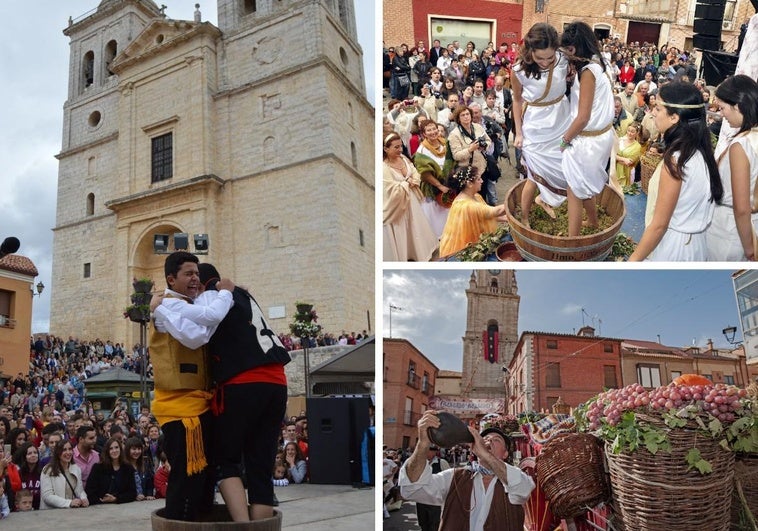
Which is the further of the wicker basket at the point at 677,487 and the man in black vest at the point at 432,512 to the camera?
the man in black vest at the point at 432,512

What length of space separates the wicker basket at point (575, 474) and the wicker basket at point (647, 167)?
6.51 ft

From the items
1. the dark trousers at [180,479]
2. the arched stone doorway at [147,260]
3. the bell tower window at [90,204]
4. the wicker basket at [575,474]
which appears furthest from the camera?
the bell tower window at [90,204]

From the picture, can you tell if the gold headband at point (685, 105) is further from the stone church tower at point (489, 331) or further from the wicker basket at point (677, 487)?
the wicker basket at point (677, 487)

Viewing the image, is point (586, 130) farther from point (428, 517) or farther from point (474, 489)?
point (428, 517)

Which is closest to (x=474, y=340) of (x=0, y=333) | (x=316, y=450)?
(x=316, y=450)

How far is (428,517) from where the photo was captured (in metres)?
3.56

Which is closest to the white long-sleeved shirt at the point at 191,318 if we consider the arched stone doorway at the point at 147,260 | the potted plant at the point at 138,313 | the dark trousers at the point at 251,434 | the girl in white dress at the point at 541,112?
the dark trousers at the point at 251,434

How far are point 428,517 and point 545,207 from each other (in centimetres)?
194

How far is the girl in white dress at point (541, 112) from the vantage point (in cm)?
420

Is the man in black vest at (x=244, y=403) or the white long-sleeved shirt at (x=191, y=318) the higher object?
the white long-sleeved shirt at (x=191, y=318)

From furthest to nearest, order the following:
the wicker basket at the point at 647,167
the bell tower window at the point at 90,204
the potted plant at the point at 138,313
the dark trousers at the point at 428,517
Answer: the bell tower window at the point at 90,204
the potted plant at the point at 138,313
the wicker basket at the point at 647,167
the dark trousers at the point at 428,517

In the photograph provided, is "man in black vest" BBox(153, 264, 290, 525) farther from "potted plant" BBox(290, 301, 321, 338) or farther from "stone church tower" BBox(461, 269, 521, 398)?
"potted plant" BBox(290, 301, 321, 338)

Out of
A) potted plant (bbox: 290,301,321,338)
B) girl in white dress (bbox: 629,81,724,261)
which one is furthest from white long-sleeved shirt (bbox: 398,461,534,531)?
potted plant (bbox: 290,301,321,338)

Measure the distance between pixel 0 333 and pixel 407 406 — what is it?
67.2ft
